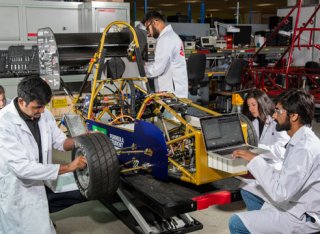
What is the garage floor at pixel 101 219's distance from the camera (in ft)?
11.4

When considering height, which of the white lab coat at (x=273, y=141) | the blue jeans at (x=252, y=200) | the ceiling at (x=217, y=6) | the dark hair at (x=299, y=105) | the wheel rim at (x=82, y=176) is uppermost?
the ceiling at (x=217, y=6)

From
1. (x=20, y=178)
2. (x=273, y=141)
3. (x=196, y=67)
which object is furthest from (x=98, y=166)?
(x=196, y=67)

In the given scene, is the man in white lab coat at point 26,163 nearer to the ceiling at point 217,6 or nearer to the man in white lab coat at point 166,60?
the man in white lab coat at point 166,60

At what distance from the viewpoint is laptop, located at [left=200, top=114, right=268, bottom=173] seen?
271cm

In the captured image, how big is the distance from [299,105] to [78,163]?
1.44 m

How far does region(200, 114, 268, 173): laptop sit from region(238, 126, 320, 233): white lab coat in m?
0.32

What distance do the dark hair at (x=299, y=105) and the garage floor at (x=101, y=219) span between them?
1.44 meters

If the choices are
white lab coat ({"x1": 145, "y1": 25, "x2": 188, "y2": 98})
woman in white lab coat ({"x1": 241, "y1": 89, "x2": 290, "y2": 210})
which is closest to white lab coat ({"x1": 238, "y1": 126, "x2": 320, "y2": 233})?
woman in white lab coat ({"x1": 241, "y1": 89, "x2": 290, "y2": 210})

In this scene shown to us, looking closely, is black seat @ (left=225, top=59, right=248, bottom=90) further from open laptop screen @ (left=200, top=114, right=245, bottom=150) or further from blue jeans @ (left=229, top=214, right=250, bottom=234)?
blue jeans @ (left=229, top=214, right=250, bottom=234)

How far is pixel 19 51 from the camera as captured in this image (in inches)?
233

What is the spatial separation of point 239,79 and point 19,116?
6182mm

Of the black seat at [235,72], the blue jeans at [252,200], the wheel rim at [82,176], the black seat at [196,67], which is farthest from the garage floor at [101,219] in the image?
the black seat at [235,72]

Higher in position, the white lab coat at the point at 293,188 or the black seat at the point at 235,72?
the black seat at the point at 235,72

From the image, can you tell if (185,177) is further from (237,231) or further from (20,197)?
(20,197)
